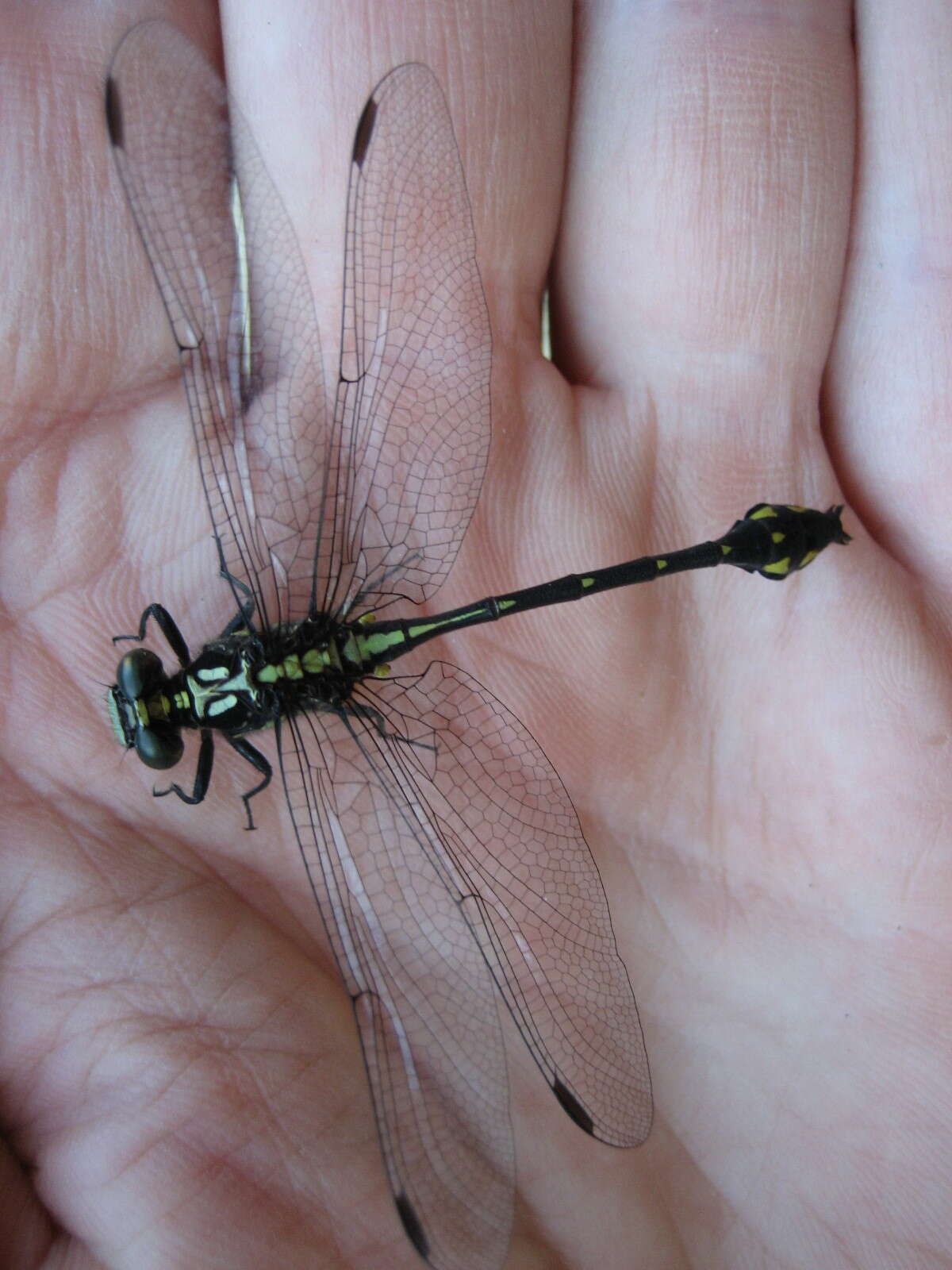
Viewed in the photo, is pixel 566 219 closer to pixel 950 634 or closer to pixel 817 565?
pixel 817 565

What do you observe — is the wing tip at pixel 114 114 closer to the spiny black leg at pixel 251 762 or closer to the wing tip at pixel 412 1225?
the spiny black leg at pixel 251 762

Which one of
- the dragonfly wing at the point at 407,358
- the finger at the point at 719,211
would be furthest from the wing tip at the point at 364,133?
the finger at the point at 719,211

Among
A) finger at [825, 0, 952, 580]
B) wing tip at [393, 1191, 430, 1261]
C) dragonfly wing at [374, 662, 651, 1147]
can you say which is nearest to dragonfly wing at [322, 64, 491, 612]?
dragonfly wing at [374, 662, 651, 1147]

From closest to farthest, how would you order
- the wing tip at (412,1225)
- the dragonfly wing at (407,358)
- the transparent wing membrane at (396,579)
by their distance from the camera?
the wing tip at (412,1225)
the transparent wing membrane at (396,579)
the dragonfly wing at (407,358)

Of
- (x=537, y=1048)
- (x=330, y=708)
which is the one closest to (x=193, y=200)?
(x=330, y=708)

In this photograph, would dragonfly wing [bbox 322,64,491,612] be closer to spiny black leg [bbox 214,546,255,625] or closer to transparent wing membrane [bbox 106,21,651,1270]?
transparent wing membrane [bbox 106,21,651,1270]

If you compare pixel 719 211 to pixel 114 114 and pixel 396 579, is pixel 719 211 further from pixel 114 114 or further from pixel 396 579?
pixel 114 114

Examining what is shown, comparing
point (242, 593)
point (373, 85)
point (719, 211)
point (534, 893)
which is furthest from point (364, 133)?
point (534, 893)
